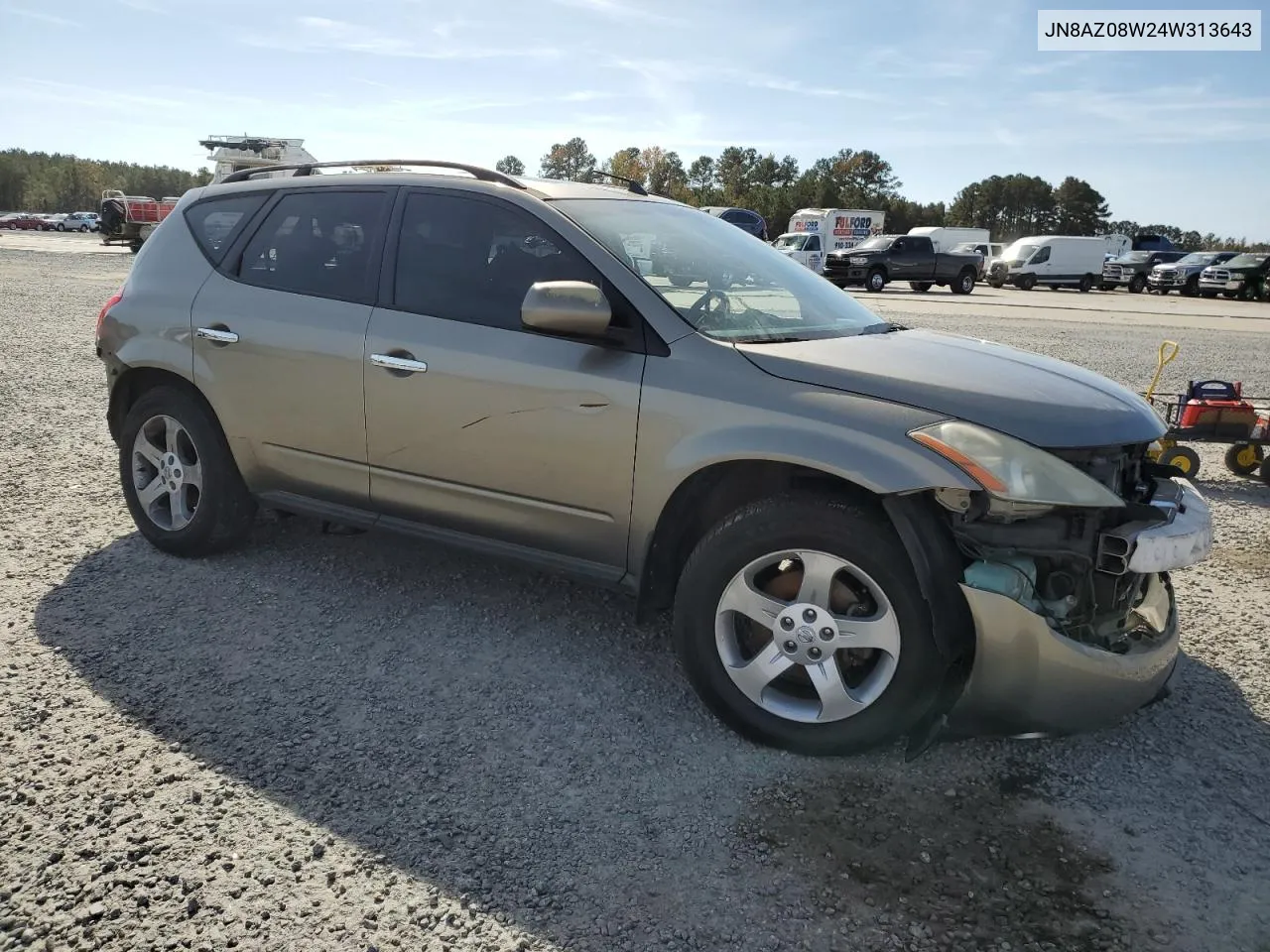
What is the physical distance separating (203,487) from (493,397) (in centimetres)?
171

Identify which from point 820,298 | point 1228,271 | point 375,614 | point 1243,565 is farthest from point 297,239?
point 1228,271

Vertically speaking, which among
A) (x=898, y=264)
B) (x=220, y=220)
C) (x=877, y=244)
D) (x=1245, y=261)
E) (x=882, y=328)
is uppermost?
(x=1245, y=261)

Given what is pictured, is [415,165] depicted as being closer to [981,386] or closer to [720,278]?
[720,278]

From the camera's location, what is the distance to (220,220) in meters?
4.30

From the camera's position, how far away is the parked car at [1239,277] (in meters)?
30.0

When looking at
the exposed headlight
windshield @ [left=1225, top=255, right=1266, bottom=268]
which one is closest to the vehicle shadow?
the exposed headlight

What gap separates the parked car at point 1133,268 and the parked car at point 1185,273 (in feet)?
3.97

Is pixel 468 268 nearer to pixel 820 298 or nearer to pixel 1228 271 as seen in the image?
pixel 820 298

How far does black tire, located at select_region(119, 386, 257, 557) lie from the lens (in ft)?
13.7

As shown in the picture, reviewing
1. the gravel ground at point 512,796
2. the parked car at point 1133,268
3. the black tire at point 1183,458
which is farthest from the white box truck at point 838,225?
the gravel ground at point 512,796

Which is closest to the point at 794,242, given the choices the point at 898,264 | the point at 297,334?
the point at 898,264

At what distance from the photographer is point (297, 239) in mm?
4016

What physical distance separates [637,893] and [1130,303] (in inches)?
1191

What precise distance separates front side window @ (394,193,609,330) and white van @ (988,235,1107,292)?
122 ft
